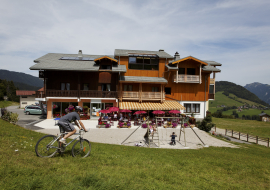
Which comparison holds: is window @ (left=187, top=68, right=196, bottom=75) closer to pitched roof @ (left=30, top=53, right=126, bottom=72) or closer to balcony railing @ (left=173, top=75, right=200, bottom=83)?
balcony railing @ (left=173, top=75, right=200, bottom=83)

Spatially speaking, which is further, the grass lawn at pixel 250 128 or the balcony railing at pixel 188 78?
the balcony railing at pixel 188 78

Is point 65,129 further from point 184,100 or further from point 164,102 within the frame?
point 184,100

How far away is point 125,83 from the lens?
2916 cm

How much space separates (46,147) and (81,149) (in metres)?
1.41

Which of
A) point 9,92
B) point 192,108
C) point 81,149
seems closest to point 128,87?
point 192,108

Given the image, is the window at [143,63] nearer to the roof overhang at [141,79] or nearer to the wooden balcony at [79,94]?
the roof overhang at [141,79]

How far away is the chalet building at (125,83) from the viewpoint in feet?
85.7

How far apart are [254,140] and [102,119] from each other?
20.4 metres

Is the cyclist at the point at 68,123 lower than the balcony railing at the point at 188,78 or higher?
lower

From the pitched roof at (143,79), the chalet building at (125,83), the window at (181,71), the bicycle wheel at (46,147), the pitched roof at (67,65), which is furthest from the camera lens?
the window at (181,71)

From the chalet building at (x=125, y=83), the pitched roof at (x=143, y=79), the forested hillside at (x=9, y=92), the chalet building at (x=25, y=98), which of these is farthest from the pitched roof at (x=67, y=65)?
the forested hillside at (x=9, y=92)

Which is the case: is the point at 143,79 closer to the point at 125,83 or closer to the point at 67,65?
the point at 125,83

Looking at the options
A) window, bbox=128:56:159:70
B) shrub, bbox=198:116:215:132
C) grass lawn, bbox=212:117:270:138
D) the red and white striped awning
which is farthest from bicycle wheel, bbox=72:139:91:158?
grass lawn, bbox=212:117:270:138

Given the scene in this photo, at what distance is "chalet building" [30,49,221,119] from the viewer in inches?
1028
